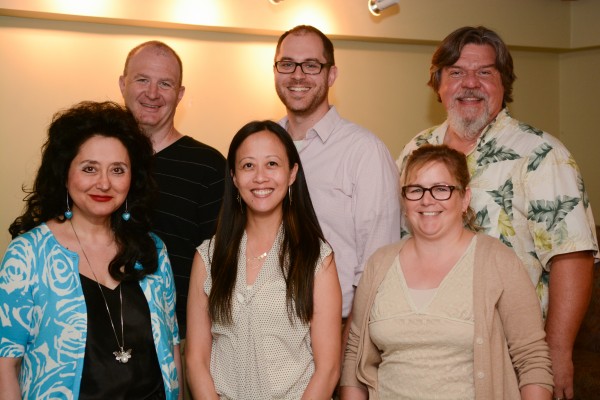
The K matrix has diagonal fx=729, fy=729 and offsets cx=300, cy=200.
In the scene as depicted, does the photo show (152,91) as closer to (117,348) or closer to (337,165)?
(337,165)

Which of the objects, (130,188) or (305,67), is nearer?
(130,188)

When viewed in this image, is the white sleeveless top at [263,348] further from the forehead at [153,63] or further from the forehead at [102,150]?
the forehead at [153,63]

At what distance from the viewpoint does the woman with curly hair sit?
2.40 meters

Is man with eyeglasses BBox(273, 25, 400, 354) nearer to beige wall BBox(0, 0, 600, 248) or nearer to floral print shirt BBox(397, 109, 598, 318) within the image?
floral print shirt BBox(397, 109, 598, 318)

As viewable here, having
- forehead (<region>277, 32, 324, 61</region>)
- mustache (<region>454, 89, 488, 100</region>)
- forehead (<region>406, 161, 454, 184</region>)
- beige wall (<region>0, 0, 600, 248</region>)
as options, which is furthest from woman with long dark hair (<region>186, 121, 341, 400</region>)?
beige wall (<region>0, 0, 600, 248</region>)

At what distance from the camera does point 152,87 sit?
3.34 m

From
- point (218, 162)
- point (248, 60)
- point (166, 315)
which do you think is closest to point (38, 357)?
point (166, 315)

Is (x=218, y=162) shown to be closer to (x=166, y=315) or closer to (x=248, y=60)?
(x=166, y=315)

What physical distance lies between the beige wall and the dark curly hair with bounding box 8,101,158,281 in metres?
1.40

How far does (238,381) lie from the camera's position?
259 centimetres

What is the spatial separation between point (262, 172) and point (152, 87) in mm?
945

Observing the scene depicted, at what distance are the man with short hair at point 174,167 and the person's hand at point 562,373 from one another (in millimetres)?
1516

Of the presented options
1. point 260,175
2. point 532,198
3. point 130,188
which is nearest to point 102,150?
point 130,188

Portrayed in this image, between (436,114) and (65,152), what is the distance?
3.26 m
